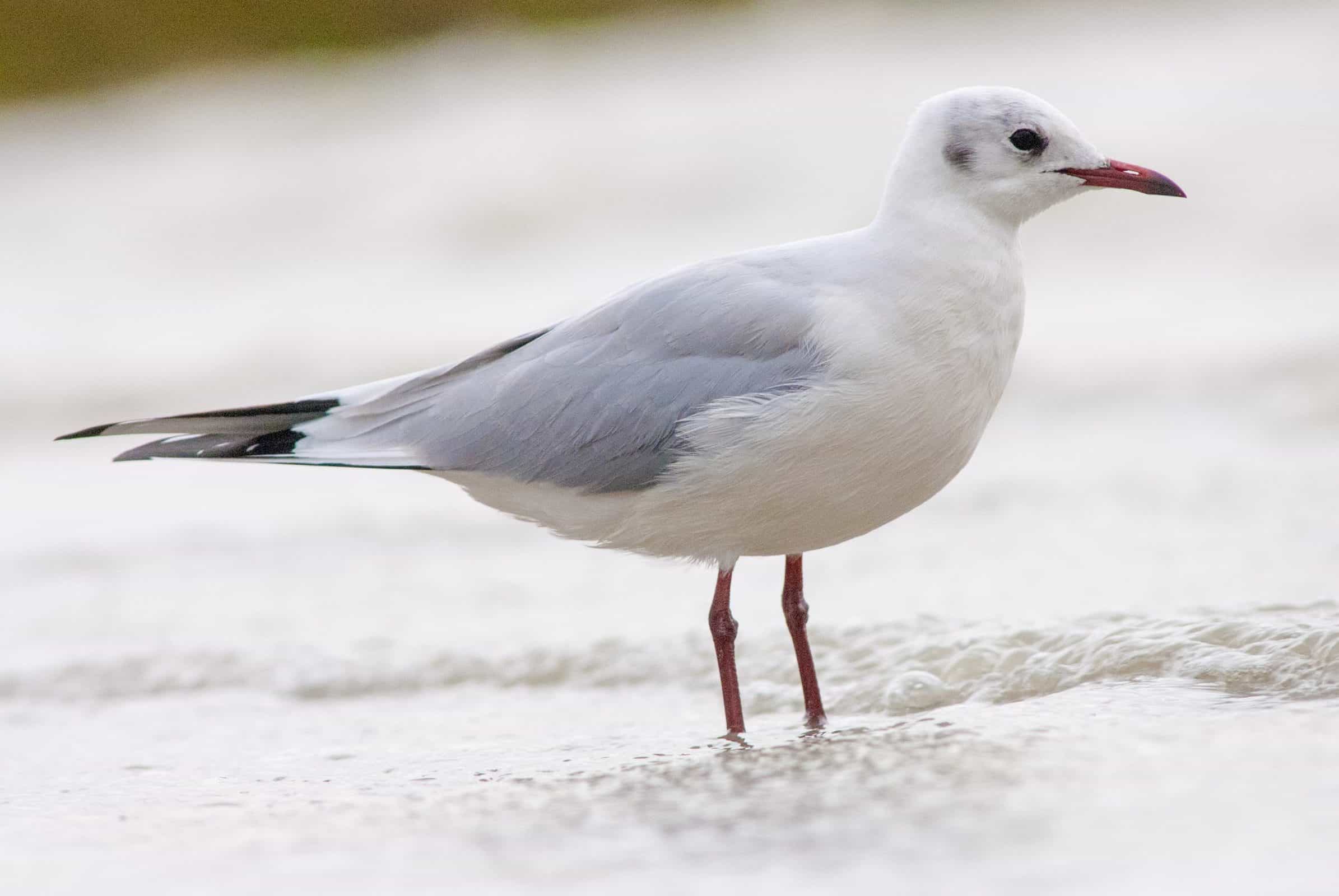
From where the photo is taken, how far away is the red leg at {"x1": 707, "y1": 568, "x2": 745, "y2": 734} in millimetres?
4102

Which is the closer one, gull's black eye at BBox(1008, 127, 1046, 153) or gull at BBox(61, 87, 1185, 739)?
gull at BBox(61, 87, 1185, 739)

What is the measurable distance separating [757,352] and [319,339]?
7836 mm

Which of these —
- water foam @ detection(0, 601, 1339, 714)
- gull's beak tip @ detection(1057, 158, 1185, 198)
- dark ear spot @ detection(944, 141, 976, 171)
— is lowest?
water foam @ detection(0, 601, 1339, 714)

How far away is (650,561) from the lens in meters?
6.35

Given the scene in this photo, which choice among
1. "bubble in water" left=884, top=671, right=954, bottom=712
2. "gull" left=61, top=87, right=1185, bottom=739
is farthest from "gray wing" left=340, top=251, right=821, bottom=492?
"bubble in water" left=884, top=671, right=954, bottom=712

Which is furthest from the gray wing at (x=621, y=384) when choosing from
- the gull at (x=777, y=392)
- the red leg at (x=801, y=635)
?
the red leg at (x=801, y=635)

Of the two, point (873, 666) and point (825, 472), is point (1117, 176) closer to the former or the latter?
point (825, 472)

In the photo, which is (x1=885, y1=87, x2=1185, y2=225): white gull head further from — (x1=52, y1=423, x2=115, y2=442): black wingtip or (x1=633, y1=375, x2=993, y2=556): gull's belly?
(x1=52, y1=423, x2=115, y2=442): black wingtip

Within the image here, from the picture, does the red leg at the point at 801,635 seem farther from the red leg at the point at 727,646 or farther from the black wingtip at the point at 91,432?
the black wingtip at the point at 91,432

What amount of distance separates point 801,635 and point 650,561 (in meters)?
2.11

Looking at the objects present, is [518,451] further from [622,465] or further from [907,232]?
[907,232]

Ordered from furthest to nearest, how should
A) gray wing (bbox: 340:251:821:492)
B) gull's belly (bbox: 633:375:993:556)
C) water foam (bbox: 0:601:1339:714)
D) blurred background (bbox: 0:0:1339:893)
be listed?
water foam (bbox: 0:601:1339:714)
gray wing (bbox: 340:251:821:492)
gull's belly (bbox: 633:375:993:556)
blurred background (bbox: 0:0:1339:893)

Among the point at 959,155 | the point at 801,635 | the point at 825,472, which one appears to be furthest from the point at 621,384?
the point at 959,155

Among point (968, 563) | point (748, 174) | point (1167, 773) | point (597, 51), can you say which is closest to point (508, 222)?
point (748, 174)
